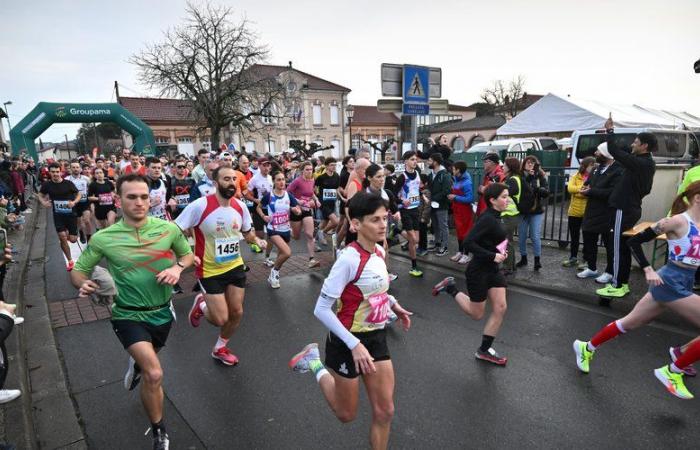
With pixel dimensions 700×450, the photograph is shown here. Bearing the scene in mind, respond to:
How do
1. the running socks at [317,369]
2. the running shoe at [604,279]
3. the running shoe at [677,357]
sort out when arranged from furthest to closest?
the running shoe at [604,279] → the running shoe at [677,357] → the running socks at [317,369]

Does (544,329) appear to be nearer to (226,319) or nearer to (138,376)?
(226,319)

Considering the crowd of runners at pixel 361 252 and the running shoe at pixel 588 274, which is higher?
the crowd of runners at pixel 361 252

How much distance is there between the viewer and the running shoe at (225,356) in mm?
4168

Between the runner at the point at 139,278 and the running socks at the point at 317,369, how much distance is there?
1.05 m

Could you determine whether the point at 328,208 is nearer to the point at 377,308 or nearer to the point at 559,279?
the point at 559,279

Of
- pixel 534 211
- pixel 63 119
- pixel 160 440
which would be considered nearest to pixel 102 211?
pixel 160 440

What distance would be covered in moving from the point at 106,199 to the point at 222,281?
586 cm

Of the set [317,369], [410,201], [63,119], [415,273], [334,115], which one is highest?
[334,115]

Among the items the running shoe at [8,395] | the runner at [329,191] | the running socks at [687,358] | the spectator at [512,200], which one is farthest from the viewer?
the runner at [329,191]

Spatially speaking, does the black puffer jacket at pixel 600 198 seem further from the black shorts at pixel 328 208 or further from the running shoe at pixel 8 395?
the running shoe at pixel 8 395

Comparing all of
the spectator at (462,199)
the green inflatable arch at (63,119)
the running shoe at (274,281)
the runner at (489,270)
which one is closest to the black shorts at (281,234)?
the running shoe at (274,281)

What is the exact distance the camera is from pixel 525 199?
22.0 feet

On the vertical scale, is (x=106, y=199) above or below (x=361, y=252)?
below

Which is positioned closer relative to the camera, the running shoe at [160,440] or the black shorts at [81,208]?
the running shoe at [160,440]
